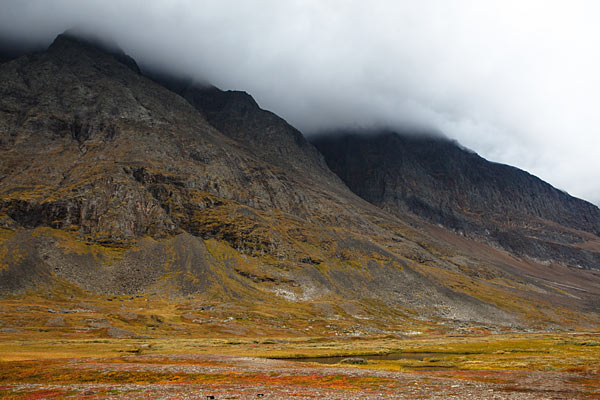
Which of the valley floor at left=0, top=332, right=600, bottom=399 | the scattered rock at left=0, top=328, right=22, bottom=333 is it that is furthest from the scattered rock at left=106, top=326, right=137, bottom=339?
the valley floor at left=0, top=332, right=600, bottom=399

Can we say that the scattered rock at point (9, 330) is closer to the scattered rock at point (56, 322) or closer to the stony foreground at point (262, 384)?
the scattered rock at point (56, 322)

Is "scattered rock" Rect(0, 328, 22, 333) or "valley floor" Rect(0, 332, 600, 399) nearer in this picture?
"valley floor" Rect(0, 332, 600, 399)

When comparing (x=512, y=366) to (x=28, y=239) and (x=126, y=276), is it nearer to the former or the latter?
(x=126, y=276)

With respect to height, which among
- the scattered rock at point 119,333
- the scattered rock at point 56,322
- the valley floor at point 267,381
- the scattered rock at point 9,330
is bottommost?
the scattered rock at point 56,322

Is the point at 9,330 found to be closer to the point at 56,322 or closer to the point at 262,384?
the point at 56,322

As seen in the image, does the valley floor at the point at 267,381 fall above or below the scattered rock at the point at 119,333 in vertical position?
above

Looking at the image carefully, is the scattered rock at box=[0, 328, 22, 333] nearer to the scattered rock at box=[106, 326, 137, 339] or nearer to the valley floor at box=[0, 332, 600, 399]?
the scattered rock at box=[106, 326, 137, 339]

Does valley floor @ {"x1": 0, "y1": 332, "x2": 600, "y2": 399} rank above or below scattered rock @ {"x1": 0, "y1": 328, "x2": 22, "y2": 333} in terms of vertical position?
above

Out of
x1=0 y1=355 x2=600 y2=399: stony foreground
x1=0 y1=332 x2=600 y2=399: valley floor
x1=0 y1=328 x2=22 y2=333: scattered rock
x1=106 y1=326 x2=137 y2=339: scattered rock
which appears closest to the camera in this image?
x1=0 y1=355 x2=600 y2=399: stony foreground

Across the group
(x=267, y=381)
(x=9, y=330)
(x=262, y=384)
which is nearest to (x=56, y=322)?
(x=9, y=330)

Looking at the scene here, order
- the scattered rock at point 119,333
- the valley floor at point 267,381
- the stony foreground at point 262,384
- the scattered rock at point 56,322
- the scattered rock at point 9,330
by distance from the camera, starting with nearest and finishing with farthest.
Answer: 1. the stony foreground at point 262,384
2. the valley floor at point 267,381
3. the scattered rock at point 9,330
4. the scattered rock at point 119,333
5. the scattered rock at point 56,322

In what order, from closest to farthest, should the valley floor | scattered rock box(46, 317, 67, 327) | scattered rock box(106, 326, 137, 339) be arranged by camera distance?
the valley floor, scattered rock box(106, 326, 137, 339), scattered rock box(46, 317, 67, 327)

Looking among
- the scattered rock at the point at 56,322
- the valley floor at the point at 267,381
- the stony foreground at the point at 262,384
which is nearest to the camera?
the stony foreground at the point at 262,384

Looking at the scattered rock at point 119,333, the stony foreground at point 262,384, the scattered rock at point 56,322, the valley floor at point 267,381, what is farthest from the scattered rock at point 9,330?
the stony foreground at point 262,384
